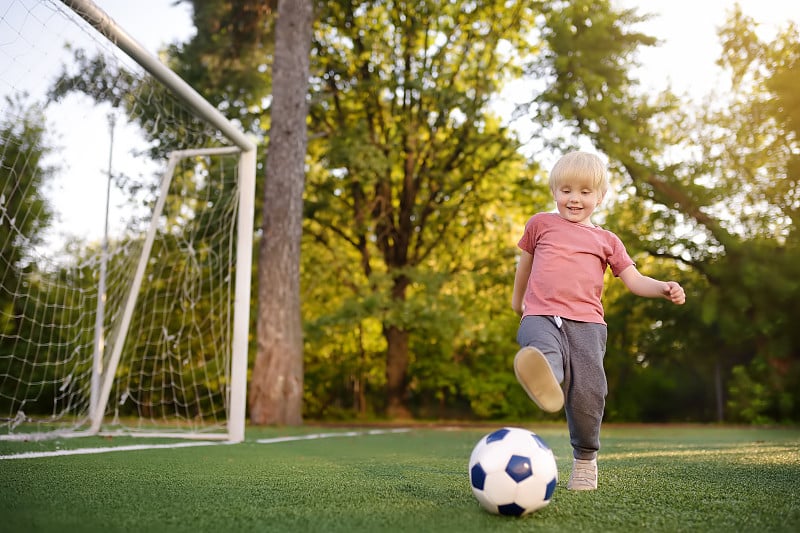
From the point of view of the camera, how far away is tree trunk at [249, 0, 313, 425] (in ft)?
33.5

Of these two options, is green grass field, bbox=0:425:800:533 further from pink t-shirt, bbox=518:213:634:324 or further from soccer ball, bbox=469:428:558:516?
pink t-shirt, bbox=518:213:634:324

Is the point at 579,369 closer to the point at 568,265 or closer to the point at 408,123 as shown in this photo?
the point at 568,265

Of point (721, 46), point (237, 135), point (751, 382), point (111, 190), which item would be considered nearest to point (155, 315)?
point (111, 190)

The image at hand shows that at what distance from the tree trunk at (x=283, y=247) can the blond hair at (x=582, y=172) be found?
299 inches

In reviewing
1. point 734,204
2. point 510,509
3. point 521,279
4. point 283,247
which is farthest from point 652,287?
point 734,204

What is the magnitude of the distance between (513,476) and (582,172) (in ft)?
4.52

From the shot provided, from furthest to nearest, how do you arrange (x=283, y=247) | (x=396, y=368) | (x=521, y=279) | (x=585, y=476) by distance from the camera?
(x=396, y=368)
(x=283, y=247)
(x=521, y=279)
(x=585, y=476)

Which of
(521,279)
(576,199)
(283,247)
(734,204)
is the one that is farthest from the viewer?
(734,204)

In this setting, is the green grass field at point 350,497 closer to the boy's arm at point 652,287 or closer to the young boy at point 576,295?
the young boy at point 576,295

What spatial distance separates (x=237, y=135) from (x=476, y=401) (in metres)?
11.7

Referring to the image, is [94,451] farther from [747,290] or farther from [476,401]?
[476,401]

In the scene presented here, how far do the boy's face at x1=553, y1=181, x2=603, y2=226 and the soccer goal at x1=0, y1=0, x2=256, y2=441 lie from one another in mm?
3609

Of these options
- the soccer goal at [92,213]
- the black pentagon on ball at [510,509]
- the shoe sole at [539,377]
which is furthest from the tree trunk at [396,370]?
the black pentagon on ball at [510,509]

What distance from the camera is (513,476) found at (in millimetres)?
2303
